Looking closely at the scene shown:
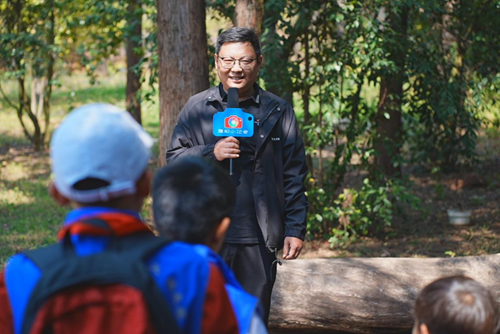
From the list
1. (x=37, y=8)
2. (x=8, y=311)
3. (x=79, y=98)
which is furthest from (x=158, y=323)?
(x=79, y=98)

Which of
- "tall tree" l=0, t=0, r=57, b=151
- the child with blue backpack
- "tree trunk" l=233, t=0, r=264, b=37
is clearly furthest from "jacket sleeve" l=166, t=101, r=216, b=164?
"tall tree" l=0, t=0, r=57, b=151

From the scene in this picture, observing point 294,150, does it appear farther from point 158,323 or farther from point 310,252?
point 310,252

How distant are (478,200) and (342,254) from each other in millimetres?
3561

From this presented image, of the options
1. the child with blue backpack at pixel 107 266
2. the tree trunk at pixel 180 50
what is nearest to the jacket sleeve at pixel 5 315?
the child with blue backpack at pixel 107 266

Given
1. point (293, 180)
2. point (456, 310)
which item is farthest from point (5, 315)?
point (293, 180)

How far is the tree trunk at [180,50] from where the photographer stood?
566 centimetres

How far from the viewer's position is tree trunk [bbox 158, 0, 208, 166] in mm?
5664

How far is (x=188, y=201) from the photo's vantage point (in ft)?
6.16

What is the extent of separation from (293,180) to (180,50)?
253 centimetres

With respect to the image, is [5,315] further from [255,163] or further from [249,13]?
[249,13]

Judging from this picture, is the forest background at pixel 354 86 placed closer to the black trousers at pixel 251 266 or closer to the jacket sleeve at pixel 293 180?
the jacket sleeve at pixel 293 180

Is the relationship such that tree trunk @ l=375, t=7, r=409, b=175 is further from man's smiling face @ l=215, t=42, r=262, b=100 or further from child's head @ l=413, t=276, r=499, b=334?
child's head @ l=413, t=276, r=499, b=334

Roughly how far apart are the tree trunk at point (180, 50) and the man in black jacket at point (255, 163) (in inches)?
80.7

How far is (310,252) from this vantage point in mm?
7430
